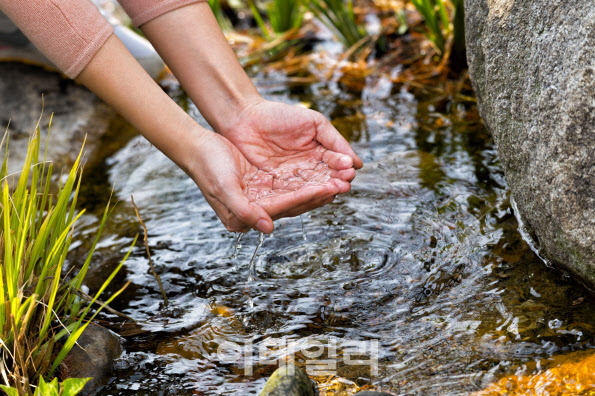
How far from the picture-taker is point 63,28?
214 centimetres

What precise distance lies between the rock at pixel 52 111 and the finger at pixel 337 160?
1.99m

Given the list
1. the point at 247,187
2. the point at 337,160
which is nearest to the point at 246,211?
the point at 247,187

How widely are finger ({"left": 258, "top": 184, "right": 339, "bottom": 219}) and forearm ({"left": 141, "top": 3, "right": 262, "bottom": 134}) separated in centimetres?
61

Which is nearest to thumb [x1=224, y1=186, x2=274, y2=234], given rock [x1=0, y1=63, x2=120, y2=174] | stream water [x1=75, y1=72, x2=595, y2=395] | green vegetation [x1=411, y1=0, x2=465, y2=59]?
stream water [x1=75, y1=72, x2=595, y2=395]

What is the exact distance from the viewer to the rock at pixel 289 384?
1735 millimetres

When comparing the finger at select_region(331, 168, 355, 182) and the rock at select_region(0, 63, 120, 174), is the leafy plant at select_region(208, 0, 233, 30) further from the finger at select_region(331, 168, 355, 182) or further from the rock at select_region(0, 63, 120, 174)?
the finger at select_region(331, 168, 355, 182)

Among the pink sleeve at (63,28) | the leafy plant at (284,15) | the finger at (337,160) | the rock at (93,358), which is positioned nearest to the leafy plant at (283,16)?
the leafy plant at (284,15)

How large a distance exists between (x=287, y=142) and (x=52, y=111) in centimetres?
229

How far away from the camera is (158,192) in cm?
332

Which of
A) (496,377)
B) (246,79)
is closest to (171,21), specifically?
(246,79)

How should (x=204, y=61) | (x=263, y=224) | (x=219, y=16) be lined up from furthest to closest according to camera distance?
(x=219, y=16) < (x=204, y=61) < (x=263, y=224)

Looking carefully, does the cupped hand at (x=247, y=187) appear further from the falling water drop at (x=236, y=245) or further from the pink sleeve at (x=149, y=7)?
the pink sleeve at (x=149, y=7)

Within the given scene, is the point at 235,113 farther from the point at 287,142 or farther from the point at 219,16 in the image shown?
the point at 219,16

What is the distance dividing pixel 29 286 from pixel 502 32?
1820mm
